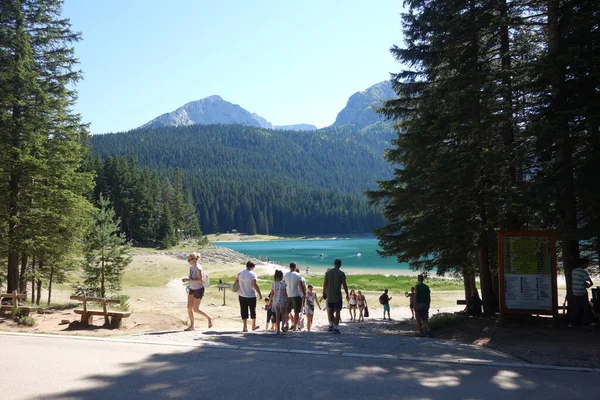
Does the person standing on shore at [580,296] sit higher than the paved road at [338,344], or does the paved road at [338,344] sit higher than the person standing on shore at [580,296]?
the person standing on shore at [580,296]

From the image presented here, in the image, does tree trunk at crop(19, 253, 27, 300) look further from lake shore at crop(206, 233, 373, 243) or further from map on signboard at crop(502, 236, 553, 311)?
lake shore at crop(206, 233, 373, 243)

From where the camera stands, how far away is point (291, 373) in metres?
6.54

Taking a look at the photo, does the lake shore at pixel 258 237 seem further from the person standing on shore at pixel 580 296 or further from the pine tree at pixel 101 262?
the person standing on shore at pixel 580 296

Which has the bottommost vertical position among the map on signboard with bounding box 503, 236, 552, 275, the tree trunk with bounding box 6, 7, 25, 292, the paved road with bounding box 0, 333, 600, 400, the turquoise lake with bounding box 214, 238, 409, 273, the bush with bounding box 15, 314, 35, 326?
the turquoise lake with bounding box 214, 238, 409, 273

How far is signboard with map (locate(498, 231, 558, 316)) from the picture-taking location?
10781 mm

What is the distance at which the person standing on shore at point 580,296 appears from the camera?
34.1 ft

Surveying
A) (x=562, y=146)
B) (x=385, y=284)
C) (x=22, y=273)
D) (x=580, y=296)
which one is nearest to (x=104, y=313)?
(x=22, y=273)

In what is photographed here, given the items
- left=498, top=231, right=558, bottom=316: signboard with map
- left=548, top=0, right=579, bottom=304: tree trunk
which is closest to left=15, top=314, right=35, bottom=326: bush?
left=498, top=231, right=558, bottom=316: signboard with map

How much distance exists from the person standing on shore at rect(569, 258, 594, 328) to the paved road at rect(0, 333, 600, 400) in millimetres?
4426

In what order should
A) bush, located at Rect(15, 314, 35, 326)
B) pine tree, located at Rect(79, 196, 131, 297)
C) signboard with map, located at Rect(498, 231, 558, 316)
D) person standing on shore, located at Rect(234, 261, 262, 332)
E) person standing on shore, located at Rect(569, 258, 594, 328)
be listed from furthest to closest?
pine tree, located at Rect(79, 196, 131, 297) < bush, located at Rect(15, 314, 35, 326) < signboard with map, located at Rect(498, 231, 558, 316) < person standing on shore, located at Rect(234, 261, 262, 332) < person standing on shore, located at Rect(569, 258, 594, 328)

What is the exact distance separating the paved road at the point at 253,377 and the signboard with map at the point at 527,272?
4.30 meters

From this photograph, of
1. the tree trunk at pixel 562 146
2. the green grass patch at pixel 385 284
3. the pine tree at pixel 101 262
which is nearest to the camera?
the tree trunk at pixel 562 146

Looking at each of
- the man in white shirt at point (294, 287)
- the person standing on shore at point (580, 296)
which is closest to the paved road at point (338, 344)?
the man in white shirt at point (294, 287)

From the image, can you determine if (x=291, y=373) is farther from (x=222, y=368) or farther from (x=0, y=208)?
(x=0, y=208)
